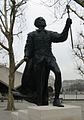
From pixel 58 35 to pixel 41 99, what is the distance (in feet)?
5.55

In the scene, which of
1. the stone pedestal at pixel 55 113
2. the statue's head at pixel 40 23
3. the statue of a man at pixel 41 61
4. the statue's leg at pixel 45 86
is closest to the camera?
the stone pedestal at pixel 55 113

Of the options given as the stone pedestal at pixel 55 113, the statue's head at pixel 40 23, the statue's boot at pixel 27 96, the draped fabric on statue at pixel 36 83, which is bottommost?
the stone pedestal at pixel 55 113

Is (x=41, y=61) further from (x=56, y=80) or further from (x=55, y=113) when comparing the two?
(x=55, y=113)

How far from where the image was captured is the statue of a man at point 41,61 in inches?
323

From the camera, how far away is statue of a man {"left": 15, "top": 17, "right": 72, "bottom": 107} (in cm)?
820

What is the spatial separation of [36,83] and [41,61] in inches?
23.3

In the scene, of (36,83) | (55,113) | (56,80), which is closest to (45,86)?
(36,83)

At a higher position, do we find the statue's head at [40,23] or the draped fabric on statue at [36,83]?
the statue's head at [40,23]

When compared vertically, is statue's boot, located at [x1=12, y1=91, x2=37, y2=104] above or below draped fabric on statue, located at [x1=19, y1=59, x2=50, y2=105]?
below

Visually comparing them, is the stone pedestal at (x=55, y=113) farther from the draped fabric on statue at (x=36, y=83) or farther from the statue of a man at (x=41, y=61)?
the draped fabric on statue at (x=36, y=83)

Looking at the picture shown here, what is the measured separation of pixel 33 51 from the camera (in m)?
8.55

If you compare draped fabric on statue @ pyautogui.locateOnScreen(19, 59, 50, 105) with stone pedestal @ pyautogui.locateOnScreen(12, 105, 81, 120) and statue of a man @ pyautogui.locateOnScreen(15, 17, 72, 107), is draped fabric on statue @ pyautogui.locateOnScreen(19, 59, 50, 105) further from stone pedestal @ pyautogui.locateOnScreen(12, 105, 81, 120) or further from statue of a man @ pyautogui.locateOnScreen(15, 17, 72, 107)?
stone pedestal @ pyautogui.locateOnScreen(12, 105, 81, 120)

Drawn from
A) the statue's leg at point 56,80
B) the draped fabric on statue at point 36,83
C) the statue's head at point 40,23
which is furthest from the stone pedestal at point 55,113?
the statue's head at point 40,23

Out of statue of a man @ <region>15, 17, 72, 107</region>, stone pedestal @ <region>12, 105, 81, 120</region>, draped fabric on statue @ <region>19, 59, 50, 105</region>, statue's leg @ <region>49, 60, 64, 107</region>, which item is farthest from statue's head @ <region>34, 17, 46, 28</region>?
stone pedestal @ <region>12, 105, 81, 120</region>
